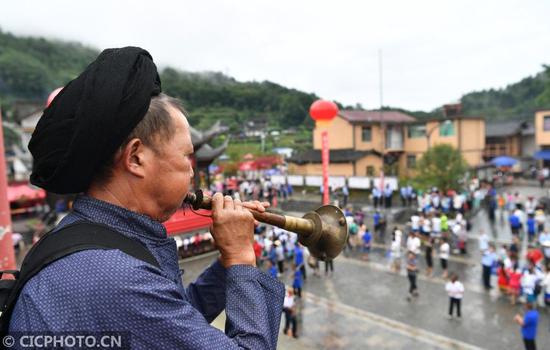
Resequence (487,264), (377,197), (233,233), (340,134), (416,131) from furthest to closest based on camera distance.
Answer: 1. (340,134)
2. (416,131)
3. (377,197)
4. (487,264)
5. (233,233)

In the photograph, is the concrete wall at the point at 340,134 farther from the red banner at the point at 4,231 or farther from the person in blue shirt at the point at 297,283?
the red banner at the point at 4,231

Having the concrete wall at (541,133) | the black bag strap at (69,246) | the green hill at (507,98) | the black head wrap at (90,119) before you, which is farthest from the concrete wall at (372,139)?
the green hill at (507,98)

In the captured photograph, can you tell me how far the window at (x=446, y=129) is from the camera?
32031mm

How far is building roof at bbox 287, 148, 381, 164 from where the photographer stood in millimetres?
31719

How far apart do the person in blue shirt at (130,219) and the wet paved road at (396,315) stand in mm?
6783

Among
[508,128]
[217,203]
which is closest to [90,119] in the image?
[217,203]

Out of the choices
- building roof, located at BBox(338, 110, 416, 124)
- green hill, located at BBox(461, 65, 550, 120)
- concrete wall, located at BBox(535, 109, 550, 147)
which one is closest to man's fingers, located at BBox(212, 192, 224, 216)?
building roof, located at BBox(338, 110, 416, 124)

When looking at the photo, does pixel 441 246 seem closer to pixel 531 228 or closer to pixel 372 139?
pixel 531 228

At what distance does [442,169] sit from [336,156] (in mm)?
11738

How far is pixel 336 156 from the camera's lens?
32750mm

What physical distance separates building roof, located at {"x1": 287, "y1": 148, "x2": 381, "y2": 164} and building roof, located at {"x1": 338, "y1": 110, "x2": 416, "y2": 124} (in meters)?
2.69

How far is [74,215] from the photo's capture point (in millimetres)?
1317

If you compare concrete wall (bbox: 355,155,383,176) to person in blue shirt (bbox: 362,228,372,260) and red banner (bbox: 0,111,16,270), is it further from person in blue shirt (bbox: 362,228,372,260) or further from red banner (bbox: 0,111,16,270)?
red banner (bbox: 0,111,16,270)

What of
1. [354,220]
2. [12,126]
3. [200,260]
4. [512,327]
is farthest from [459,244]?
[12,126]
